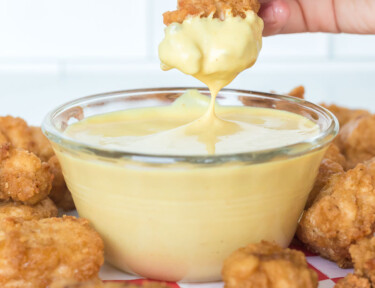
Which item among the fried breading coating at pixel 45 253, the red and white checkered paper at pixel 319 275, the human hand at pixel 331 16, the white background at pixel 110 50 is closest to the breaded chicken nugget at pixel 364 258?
the red and white checkered paper at pixel 319 275

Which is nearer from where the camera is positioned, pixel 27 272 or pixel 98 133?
pixel 27 272

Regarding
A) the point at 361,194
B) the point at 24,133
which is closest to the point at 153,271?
the point at 361,194

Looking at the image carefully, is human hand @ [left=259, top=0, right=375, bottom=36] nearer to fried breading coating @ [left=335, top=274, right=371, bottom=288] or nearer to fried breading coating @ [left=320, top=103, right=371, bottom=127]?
fried breading coating @ [left=320, top=103, right=371, bottom=127]

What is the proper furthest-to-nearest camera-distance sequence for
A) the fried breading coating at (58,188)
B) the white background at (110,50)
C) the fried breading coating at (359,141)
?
the white background at (110,50), the fried breading coating at (359,141), the fried breading coating at (58,188)

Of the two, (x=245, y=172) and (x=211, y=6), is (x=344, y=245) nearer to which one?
(x=245, y=172)

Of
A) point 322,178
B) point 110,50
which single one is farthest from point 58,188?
point 110,50

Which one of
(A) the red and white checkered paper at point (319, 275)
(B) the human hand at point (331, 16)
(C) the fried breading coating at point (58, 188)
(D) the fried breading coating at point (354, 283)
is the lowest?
(A) the red and white checkered paper at point (319, 275)

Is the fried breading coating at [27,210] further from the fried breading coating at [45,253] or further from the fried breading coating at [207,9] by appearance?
the fried breading coating at [207,9]
